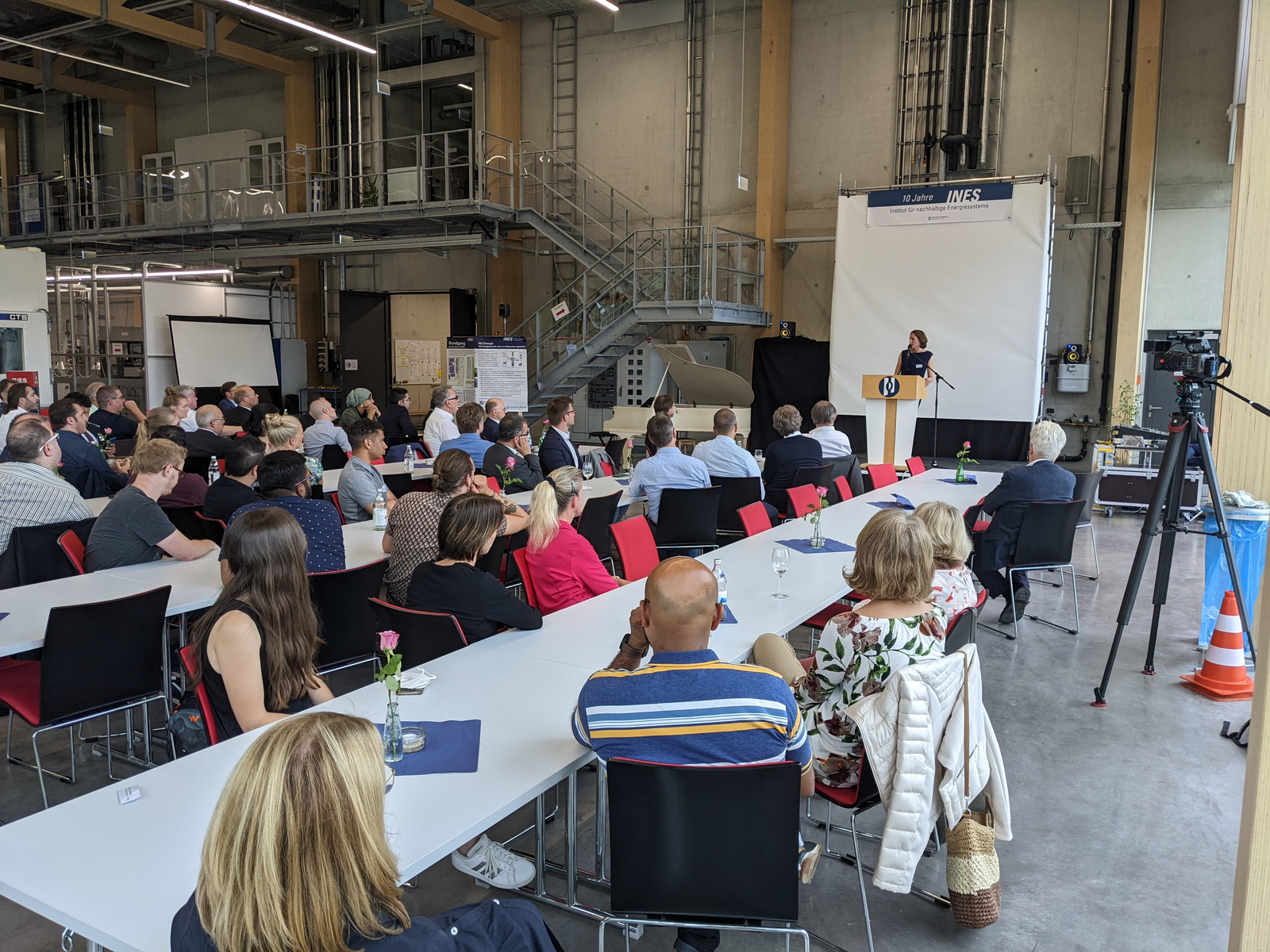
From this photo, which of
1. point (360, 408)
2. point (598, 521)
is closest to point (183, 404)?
point (360, 408)

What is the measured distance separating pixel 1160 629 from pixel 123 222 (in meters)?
15.7

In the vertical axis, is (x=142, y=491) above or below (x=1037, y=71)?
below

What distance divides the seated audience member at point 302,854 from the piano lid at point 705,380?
11782 millimetres

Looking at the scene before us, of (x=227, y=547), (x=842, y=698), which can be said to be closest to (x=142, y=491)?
(x=227, y=547)

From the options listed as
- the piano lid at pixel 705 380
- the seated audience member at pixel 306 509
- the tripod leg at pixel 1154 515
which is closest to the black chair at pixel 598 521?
the seated audience member at pixel 306 509

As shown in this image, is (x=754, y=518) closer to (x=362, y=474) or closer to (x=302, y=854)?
(x=362, y=474)

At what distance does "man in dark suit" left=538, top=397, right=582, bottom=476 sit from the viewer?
264 inches

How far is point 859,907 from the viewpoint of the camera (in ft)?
9.26

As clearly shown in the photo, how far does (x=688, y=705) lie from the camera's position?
1.99m

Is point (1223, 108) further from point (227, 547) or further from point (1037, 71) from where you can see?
point (227, 547)

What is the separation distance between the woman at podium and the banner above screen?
1.60m

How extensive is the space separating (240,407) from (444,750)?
7967 mm

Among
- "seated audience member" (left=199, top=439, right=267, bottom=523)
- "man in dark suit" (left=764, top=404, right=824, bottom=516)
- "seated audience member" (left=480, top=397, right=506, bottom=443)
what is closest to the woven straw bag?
"seated audience member" (left=199, top=439, right=267, bottom=523)

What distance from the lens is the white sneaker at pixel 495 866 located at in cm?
282
